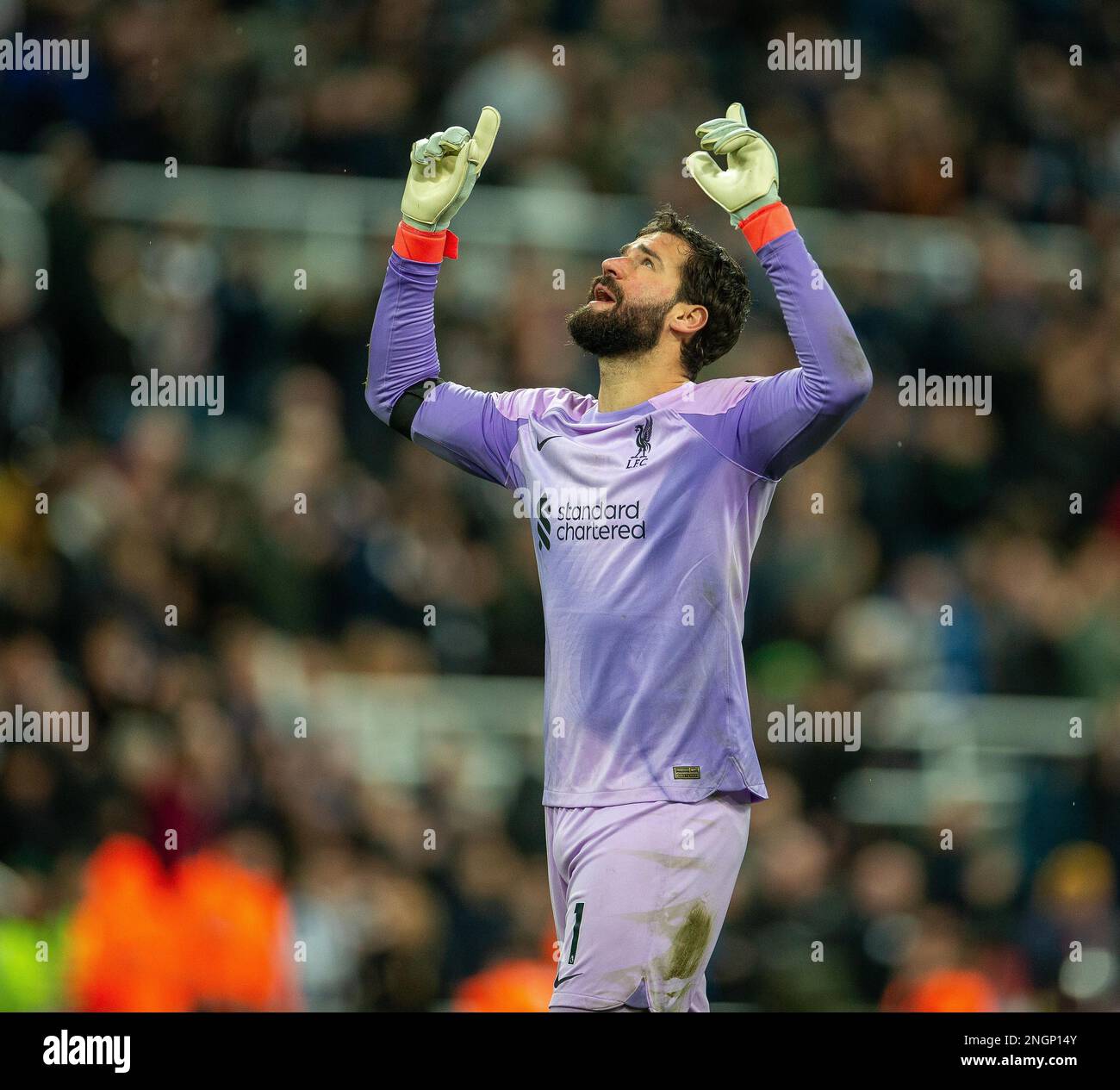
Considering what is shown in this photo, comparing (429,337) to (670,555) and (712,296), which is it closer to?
(712,296)

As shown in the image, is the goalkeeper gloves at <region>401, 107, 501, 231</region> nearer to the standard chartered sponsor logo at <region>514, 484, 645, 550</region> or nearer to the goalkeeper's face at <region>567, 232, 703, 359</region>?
the goalkeeper's face at <region>567, 232, 703, 359</region>

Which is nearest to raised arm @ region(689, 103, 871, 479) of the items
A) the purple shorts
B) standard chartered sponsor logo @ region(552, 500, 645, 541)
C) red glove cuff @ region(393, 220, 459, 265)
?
standard chartered sponsor logo @ region(552, 500, 645, 541)

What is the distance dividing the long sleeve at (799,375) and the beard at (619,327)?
323mm

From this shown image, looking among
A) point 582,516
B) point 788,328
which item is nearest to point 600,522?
point 582,516

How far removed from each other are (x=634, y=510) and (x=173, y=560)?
387cm

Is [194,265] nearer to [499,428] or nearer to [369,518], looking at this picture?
[369,518]

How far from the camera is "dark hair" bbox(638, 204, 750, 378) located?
4.69 metres

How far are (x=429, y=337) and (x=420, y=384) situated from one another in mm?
138

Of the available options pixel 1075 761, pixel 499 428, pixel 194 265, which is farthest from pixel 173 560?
pixel 1075 761

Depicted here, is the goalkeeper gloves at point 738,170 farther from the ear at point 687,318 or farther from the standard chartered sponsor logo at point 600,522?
the standard chartered sponsor logo at point 600,522

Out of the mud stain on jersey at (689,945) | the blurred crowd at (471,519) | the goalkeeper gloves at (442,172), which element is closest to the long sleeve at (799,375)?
the goalkeeper gloves at (442,172)

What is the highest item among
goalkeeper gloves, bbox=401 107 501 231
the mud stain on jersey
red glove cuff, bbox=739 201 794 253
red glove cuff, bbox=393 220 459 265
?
goalkeeper gloves, bbox=401 107 501 231

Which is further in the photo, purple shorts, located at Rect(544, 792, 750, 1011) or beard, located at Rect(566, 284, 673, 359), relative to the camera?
beard, located at Rect(566, 284, 673, 359)

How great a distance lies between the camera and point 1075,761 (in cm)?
779
